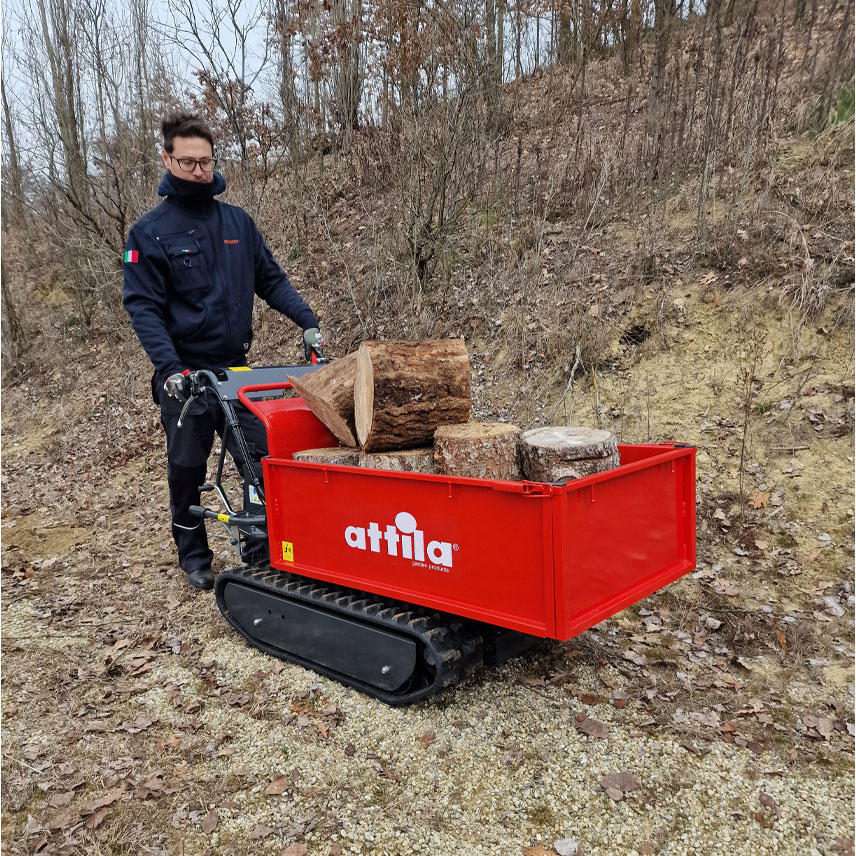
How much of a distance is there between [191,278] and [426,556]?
2.53 m

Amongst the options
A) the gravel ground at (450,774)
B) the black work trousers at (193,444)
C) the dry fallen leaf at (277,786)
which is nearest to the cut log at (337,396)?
the black work trousers at (193,444)

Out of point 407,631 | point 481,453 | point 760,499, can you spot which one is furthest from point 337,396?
point 760,499

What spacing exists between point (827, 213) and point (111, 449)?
7.98m

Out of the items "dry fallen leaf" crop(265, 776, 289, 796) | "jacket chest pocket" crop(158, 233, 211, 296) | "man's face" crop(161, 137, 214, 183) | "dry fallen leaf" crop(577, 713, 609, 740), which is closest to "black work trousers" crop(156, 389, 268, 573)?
"jacket chest pocket" crop(158, 233, 211, 296)

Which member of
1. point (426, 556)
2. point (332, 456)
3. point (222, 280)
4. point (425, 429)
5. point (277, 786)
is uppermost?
point (222, 280)

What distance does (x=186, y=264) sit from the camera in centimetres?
441

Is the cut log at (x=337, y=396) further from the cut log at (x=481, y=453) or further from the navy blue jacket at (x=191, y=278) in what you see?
the navy blue jacket at (x=191, y=278)

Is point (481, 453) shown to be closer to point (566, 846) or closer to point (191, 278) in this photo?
point (566, 846)

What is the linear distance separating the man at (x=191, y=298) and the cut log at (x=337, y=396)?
21.4 inches

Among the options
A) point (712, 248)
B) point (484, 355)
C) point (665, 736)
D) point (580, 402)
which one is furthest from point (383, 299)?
point (665, 736)

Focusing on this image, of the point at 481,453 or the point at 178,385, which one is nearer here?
the point at 481,453

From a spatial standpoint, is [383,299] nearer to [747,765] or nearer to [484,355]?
[484,355]

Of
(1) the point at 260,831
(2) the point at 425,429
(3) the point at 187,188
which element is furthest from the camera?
(3) the point at 187,188

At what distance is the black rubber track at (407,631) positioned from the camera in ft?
10.2
